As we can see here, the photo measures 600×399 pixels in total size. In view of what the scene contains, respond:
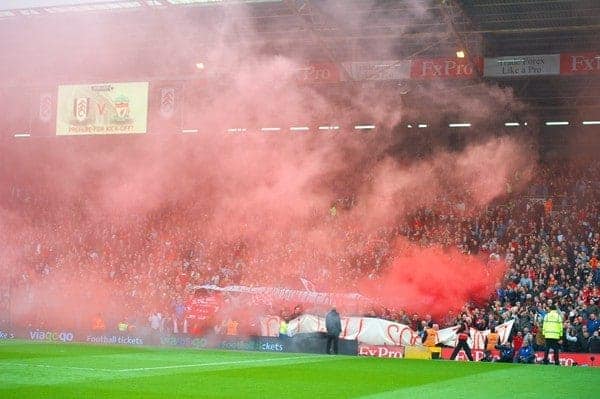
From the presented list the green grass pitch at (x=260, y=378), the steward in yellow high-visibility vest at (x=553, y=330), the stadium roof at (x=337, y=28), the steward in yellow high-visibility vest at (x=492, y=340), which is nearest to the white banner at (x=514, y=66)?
the stadium roof at (x=337, y=28)

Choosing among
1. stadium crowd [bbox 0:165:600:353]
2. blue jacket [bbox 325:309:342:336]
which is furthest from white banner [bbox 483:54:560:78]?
blue jacket [bbox 325:309:342:336]

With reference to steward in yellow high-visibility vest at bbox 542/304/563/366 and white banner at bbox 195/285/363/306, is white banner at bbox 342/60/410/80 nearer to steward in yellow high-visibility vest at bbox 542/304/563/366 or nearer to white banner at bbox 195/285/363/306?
white banner at bbox 195/285/363/306

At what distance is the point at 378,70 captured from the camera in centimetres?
1894

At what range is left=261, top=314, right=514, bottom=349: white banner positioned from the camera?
716 inches

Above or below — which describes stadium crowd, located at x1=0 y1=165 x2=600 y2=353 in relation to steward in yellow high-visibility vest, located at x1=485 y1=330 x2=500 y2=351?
above

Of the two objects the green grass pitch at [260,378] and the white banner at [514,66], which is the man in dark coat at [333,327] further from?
the white banner at [514,66]

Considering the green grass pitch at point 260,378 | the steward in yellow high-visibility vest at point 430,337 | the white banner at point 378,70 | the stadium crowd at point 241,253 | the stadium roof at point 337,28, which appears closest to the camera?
the green grass pitch at point 260,378

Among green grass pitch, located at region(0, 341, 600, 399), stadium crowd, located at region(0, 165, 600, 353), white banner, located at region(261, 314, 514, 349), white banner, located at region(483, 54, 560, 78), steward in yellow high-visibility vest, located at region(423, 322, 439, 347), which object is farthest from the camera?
stadium crowd, located at region(0, 165, 600, 353)

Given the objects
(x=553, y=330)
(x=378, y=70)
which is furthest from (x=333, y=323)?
(x=378, y=70)

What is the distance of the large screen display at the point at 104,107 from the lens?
1590 cm

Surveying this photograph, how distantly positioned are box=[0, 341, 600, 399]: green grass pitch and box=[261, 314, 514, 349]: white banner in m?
3.63

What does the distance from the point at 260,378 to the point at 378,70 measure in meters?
10.2

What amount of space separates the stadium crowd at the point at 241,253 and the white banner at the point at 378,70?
5279mm

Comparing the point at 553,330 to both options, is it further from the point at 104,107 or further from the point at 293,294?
the point at 104,107
